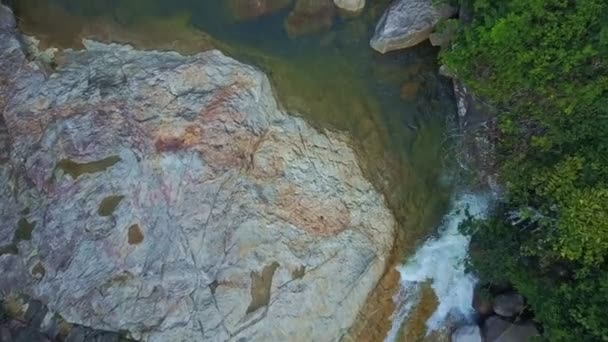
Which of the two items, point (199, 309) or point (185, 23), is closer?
point (199, 309)

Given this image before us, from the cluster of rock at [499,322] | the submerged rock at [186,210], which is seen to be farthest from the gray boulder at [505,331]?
the submerged rock at [186,210]

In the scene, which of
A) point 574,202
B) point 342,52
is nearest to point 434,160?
point 342,52

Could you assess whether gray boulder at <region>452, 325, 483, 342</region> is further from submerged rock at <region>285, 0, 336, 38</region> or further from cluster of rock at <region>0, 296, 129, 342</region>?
submerged rock at <region>285, 0, 336, 38</region>

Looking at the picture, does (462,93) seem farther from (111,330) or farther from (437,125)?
(111,330)

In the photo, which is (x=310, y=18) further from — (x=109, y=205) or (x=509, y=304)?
(x=509, y=304)

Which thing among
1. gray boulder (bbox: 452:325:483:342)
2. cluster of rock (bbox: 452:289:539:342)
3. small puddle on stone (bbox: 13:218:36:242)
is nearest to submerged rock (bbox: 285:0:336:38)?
cluster of rock (bbox: 452:289:539:342)

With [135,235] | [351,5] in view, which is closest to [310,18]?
[351,5]
